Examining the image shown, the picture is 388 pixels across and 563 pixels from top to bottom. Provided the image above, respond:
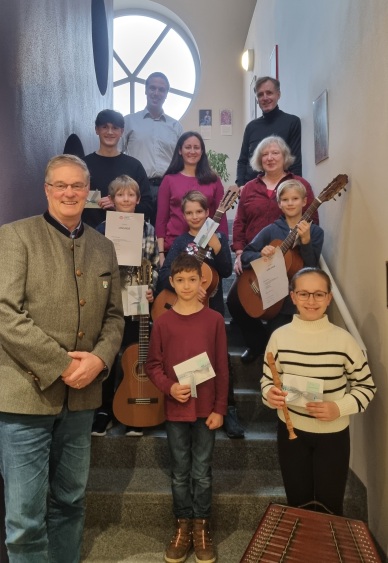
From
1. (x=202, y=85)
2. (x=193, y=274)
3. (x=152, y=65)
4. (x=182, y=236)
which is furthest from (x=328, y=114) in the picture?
(x=152, y=65)

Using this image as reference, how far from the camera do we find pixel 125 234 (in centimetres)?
277

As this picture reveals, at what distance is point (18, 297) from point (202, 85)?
7.26 m

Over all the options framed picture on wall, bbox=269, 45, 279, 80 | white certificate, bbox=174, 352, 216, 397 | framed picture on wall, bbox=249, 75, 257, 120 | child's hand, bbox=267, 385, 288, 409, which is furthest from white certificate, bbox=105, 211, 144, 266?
framed picture on wall, bbox=249, 75, 257, 120

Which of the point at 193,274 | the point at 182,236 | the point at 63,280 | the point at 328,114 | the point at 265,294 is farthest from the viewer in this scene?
the point at 328,114

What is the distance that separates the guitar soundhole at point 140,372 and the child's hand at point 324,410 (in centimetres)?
109

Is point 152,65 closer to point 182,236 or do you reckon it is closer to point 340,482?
point 182,236

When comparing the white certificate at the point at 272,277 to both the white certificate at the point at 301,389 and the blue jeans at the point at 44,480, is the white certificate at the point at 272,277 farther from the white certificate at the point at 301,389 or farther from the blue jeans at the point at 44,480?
the blue jeans at the point at 44,480

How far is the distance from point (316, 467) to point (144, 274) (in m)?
1.40

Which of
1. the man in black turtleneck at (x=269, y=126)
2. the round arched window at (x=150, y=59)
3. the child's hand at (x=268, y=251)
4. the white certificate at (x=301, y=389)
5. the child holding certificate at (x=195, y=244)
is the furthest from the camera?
the round arched window at (x=150, y=59)

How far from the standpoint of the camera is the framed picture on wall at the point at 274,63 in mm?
5336

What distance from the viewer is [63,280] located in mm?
1843

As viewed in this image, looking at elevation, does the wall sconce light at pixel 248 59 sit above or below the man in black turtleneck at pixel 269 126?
above

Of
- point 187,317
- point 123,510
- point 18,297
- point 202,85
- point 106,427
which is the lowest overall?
point 123,510

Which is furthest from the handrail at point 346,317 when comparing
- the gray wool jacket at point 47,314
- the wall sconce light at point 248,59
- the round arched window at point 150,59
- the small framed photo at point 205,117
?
the round arched window at point 150,59
